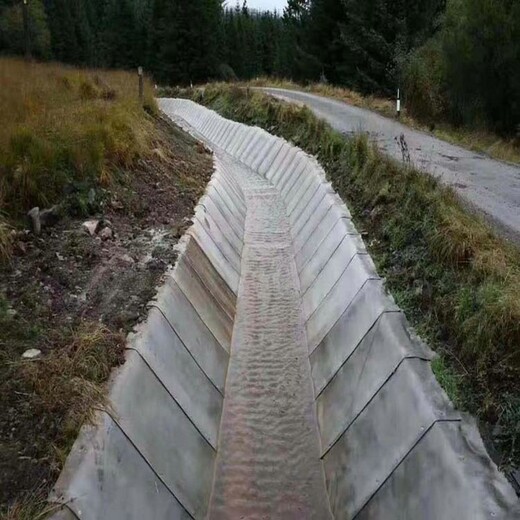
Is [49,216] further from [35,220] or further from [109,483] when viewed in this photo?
[109,483]

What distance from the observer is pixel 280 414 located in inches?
264

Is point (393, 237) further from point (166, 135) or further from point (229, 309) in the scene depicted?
point (166, 135)

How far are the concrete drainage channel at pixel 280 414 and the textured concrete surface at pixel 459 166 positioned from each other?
2.01m

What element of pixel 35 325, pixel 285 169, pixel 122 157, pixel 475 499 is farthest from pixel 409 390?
A: pixel 285 169

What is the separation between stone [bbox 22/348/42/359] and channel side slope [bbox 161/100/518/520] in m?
3.11

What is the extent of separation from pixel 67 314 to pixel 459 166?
858 cm

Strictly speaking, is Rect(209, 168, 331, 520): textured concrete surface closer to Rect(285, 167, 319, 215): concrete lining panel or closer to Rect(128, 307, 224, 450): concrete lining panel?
Rect(128, 307, 224, 450): concrete lining panel

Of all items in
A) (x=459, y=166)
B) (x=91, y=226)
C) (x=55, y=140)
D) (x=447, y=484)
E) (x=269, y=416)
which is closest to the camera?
(x=447, y=484)

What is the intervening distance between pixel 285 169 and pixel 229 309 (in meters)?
8.00

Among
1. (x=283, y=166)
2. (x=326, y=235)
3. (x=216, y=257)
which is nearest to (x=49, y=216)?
(x=216, y=257)

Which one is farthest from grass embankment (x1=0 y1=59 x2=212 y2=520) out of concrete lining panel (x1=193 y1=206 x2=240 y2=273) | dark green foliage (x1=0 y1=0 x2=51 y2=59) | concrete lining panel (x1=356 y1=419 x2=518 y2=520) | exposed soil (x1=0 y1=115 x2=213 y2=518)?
dark green foliage (x1=0 y1=0 x2=51 y2=59)

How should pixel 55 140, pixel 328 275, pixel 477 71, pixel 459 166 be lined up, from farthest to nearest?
pixel 477 71, pixel 459 166, pixel 55 140, pixel 328 275

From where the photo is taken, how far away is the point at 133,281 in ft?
24.4

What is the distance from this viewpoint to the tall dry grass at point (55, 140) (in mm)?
8258
